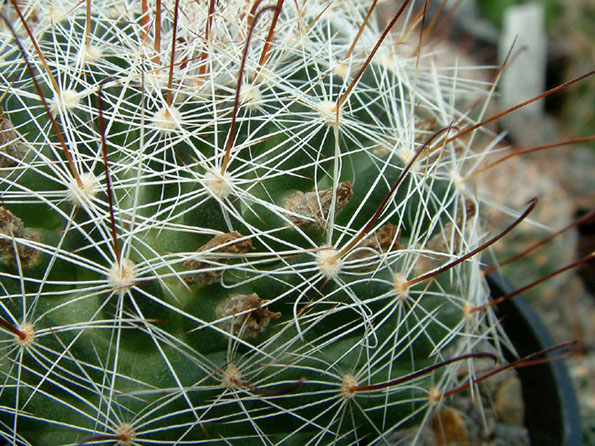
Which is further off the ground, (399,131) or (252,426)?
(399,131)

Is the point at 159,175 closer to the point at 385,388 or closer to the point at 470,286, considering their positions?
the point at 385,388

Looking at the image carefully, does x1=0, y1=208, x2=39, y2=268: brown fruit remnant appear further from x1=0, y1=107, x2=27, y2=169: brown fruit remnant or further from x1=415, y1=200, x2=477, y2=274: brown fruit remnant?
x1=415, y1=200, x2=477, y2=274: brown fruit remnant

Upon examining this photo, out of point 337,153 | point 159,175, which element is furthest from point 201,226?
point 337,153

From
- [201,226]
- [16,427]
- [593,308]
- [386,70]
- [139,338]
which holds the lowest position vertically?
[593,308]

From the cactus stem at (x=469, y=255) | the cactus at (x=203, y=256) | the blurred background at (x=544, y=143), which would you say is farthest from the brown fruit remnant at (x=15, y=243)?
the blurred background at (x=544, y=143)

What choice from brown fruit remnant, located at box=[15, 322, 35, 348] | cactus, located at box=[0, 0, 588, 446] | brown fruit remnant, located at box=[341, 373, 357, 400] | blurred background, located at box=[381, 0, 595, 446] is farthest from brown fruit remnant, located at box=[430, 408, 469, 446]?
brown fruit remnant, located at box=[15, 322, 35, 348]

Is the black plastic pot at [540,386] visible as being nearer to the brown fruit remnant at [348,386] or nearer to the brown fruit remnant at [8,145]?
the brown fruit remnant at [348,386]
